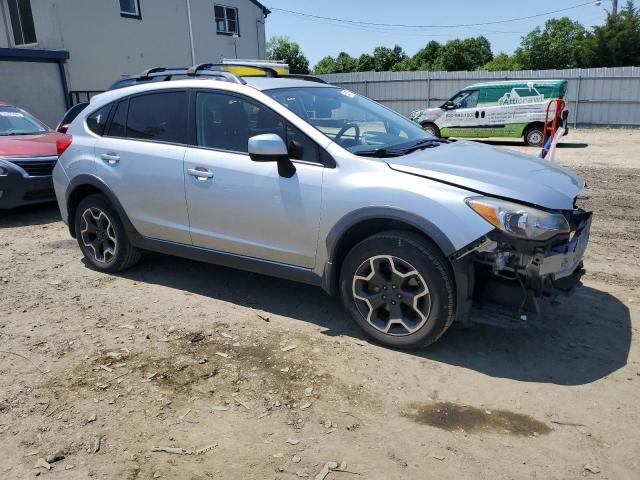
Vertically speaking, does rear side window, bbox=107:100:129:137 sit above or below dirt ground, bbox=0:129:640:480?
above

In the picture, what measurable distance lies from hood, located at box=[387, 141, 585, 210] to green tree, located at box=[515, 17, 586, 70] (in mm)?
51485

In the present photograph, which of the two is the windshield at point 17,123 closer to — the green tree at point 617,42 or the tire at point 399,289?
the tire at point 399,289

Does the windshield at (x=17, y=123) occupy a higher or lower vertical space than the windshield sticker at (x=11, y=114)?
lower

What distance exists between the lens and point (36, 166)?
780 centimetres

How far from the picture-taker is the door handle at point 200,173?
4340 mm

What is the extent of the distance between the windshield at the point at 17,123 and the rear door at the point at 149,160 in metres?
4.55

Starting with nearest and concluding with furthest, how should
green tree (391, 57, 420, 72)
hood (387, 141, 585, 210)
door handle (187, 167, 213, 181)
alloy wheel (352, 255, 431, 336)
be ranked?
hood (387, 141, 585, 210) < alloy wheel (352, 255, 431, 336) < door handle (187, 167, 213, 181) < green tree (391, 57, 420, 72)

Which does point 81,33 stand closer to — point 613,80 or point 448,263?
point 448,263

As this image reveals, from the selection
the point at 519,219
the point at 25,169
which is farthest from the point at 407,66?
the point at 519,219

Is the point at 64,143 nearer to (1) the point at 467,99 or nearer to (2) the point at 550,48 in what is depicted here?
Answer: (1) the point at 467,99

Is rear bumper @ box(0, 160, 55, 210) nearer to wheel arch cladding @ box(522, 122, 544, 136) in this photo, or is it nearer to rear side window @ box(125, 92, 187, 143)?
rear side window @ box(125, 92, 187, 143)

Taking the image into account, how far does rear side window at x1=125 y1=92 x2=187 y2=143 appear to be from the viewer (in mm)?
4633

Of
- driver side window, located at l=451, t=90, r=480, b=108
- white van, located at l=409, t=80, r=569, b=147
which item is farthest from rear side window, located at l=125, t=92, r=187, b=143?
driver side window, located at l=451, t=90, r=480, b=108

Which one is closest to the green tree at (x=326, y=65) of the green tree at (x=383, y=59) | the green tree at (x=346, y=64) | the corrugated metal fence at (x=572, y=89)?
the green tree at (x=346, y=64)
